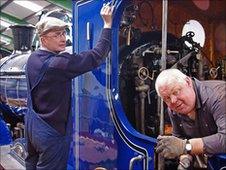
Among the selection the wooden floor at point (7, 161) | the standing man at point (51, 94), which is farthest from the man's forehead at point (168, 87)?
the wooden floor at point (7, 161)

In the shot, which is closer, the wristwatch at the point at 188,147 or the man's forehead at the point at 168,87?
the wristwatch at the point at 188,147

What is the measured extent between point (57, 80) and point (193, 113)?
1.03 metres

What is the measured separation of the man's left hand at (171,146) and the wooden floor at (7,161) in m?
2.31

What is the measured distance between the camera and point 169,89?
188 cm

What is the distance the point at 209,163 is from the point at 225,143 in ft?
0.86

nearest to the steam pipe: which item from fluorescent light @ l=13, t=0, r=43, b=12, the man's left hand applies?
the man's left hand

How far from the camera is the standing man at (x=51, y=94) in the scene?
2479 mm

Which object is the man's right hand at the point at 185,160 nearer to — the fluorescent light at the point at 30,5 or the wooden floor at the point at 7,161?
the wooden floor at the point at 7,161

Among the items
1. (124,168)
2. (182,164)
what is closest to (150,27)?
(124,168)

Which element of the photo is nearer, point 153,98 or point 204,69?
point 153,98

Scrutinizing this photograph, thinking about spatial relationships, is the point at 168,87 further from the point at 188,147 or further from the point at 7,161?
the point at 7,161

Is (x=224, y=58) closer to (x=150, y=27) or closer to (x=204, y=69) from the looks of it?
(x=204, y=69)

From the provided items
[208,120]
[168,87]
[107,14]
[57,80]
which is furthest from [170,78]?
[57,80]

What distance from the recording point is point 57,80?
2.53 metres
